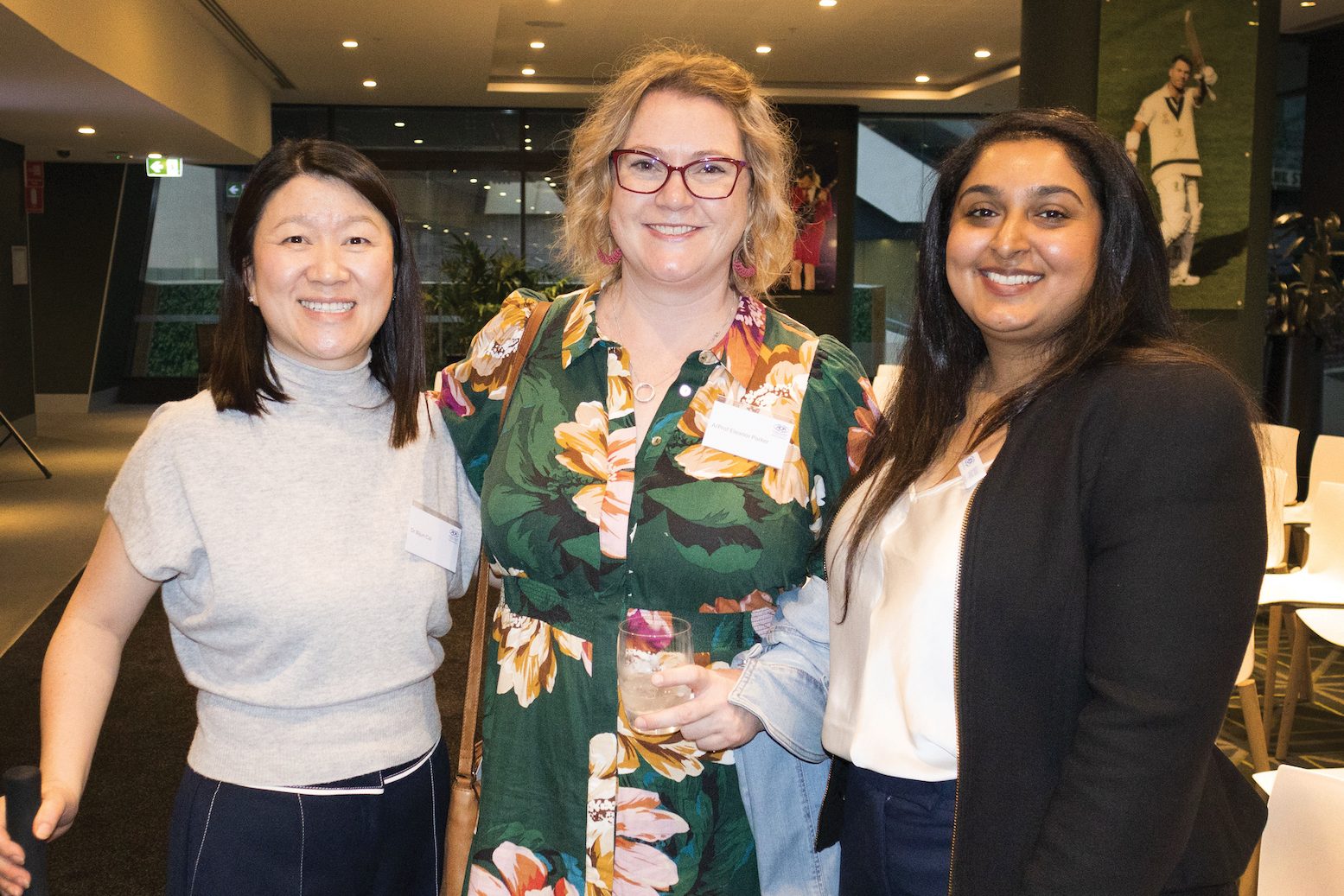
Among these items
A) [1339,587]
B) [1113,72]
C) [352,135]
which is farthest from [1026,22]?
[352,135]

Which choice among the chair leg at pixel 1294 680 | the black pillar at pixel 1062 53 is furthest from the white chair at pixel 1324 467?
the black pillar at pixel 1062 53

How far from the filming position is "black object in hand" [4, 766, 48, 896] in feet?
3.73

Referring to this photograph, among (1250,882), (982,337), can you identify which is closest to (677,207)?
(982,337)

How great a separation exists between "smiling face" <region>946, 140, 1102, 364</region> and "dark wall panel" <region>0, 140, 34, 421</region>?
11458 millimetres

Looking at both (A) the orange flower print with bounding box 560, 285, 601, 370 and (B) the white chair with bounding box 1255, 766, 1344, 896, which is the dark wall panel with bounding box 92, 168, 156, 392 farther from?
(B) the white chair with bounding box 1255, 766, 1344, 896

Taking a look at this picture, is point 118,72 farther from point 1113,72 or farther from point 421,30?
point 1113,72

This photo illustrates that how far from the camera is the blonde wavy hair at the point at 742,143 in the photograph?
5.87 ft

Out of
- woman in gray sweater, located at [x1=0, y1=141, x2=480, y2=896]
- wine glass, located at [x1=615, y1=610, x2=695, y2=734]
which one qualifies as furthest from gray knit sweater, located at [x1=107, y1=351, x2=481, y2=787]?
wine glass, located at [x1=615, y1=610, x2=695, y2=734]

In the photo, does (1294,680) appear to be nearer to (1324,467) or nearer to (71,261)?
(1324,467)

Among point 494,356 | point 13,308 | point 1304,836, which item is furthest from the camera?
point 13,308

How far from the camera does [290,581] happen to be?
151 centimetres

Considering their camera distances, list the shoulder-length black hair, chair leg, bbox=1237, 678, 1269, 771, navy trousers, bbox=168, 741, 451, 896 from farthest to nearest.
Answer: chair leg, bbox=1237, 678, 1269, 771, the shoulder-length black hair, navy trousers, bbox=168, 741, 451, 896

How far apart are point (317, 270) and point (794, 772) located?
3.32 feet

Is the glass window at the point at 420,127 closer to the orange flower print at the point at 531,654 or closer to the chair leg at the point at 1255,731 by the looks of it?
the chair leg at the point at 1255,731
